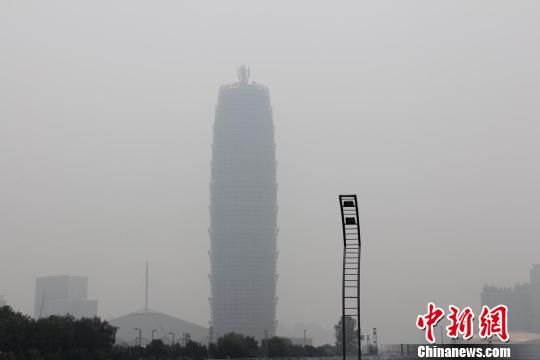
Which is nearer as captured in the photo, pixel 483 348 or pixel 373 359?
pixel 483 348

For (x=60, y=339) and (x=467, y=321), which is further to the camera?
(x=60, y=339)

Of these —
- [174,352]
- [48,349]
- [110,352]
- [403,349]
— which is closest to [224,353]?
[174,352]

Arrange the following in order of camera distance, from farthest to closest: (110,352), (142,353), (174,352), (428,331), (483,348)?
(174,352) → (142,353) → (110,352) → (428,331) → (483,348)

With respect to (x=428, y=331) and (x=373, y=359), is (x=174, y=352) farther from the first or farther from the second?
(x=428, y=331)

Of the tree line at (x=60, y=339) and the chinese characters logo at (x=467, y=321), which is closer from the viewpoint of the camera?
the chinese characters logo at (x=467, y=321)

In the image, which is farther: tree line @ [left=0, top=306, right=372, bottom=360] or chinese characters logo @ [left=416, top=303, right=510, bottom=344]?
tree line @ [left=0, top=306, right=372, bottom=360]

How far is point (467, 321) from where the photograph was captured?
55.9 m

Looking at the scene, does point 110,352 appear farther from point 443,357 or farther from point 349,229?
point 349,229

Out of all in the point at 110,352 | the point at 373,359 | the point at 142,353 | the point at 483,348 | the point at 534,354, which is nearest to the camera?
the point at 483,348

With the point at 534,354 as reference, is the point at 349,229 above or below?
above

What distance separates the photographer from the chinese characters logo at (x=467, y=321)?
55.4 metres

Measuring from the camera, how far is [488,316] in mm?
55344

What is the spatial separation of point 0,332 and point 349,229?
366 feet

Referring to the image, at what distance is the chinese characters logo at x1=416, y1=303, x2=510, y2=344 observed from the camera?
55.4 meters
